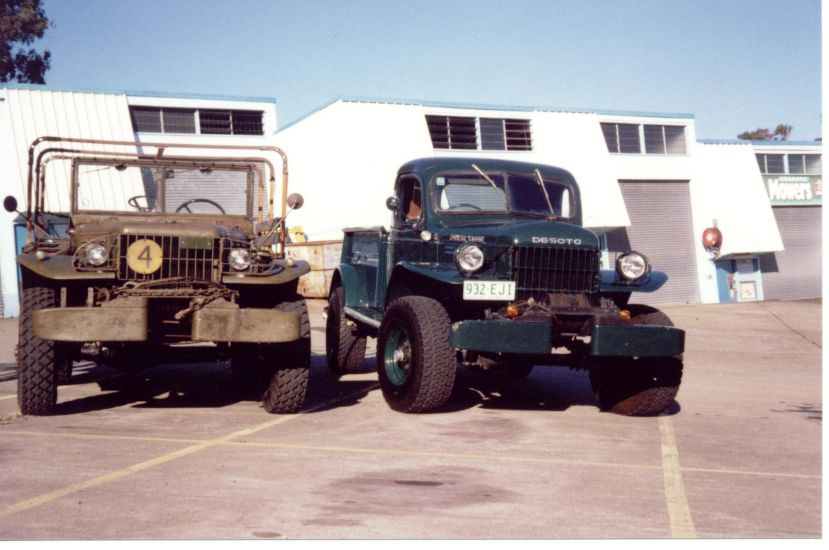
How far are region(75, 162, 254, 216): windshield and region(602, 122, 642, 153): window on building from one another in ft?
74.2

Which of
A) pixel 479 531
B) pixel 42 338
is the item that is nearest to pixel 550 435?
pixel 479 531

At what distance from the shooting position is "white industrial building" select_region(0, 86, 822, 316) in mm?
23469

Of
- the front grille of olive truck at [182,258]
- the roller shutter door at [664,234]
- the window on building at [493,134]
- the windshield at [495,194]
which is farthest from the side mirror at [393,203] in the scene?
the roller shutter door at [664,234]

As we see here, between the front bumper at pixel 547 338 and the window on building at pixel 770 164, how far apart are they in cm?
2832

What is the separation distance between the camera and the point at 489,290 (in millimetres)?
7621

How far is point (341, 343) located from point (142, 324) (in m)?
4.14

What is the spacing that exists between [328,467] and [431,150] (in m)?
20.8

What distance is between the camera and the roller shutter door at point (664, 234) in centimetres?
3005

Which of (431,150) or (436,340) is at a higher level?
(431,150)

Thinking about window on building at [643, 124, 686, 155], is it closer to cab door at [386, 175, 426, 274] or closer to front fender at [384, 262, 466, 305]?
cab door at [386, 175, 426, 274]

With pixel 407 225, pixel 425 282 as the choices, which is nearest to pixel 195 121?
pixel 407 225

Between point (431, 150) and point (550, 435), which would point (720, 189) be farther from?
point (550, 435)

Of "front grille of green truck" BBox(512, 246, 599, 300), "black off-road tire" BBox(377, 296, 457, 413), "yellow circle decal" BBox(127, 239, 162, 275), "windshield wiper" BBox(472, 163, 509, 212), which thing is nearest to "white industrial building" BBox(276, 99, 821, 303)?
"windshield wiper" BBox(472, 163, 509, 212)

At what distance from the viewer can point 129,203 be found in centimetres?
869
